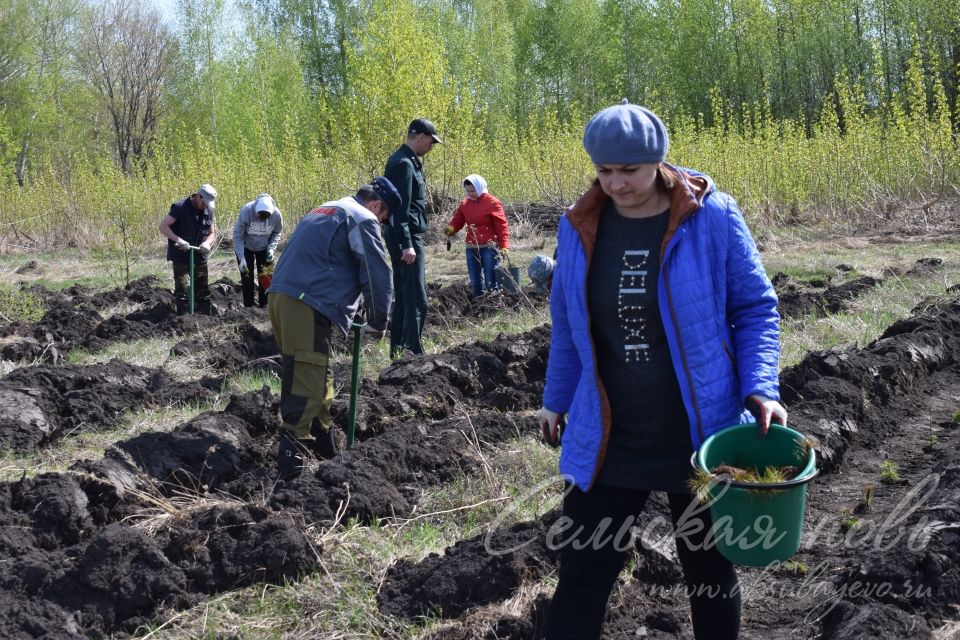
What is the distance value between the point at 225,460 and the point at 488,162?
18.1 meters

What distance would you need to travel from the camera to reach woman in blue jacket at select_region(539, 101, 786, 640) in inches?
106

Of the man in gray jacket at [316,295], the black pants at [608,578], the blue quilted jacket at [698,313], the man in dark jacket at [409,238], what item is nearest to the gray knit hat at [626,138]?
the blue quilted jacket at [698,313]

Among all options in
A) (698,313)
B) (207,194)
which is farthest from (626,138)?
(207,194)

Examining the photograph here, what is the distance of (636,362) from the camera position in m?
2.79

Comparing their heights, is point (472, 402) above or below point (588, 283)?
below

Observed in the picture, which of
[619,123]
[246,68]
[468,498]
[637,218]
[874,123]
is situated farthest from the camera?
[246,68]

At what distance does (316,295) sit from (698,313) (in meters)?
3.07

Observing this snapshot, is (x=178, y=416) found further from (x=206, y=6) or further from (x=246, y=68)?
(x=206, y=6)

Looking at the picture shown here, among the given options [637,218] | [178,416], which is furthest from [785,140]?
[637,218]

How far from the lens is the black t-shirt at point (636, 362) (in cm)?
277

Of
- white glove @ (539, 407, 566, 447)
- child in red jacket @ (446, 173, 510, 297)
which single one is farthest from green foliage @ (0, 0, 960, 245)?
white glove @ (539, 407, 566, 447)

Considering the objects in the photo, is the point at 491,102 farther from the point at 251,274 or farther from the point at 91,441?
the point at 91,441

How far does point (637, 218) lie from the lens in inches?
110

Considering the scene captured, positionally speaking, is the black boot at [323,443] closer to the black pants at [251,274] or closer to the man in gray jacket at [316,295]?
the man in gray jacket at [316,295]
